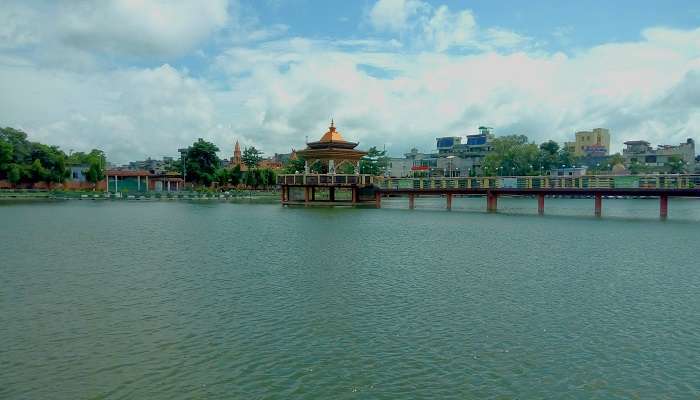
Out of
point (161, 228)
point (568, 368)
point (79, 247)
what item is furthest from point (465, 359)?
point (161, 228)

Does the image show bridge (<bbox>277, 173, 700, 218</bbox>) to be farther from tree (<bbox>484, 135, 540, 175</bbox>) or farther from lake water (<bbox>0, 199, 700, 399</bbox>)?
tree (<bbox>484, 135, 540, 175</bbox>)

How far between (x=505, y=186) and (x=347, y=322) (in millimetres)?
45876

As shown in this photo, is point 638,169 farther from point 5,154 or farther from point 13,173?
point 5,154

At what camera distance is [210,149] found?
108m

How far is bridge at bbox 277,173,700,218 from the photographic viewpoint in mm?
49000

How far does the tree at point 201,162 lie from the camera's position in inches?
4203

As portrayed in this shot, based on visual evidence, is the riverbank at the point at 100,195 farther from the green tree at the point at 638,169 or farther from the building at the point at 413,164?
the green tree at the point at 638,169

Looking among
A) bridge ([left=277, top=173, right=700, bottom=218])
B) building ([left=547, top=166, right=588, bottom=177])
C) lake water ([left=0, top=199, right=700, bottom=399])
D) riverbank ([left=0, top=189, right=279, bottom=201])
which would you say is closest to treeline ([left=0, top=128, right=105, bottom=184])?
riverbank ([left=0, top=189, right=279, bottom=201])

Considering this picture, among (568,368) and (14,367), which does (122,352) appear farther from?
(568,368)

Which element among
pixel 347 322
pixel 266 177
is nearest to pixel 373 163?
pixel 266 177

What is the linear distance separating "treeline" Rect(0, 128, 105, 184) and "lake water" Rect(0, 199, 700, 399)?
67.9 metres

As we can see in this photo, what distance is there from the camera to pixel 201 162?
108125 millimetres

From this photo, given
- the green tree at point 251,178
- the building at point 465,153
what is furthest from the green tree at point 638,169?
the green tree at point 251,178

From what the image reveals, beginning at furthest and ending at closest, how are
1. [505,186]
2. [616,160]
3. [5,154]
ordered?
[616,160], [5,154], [505,186]
